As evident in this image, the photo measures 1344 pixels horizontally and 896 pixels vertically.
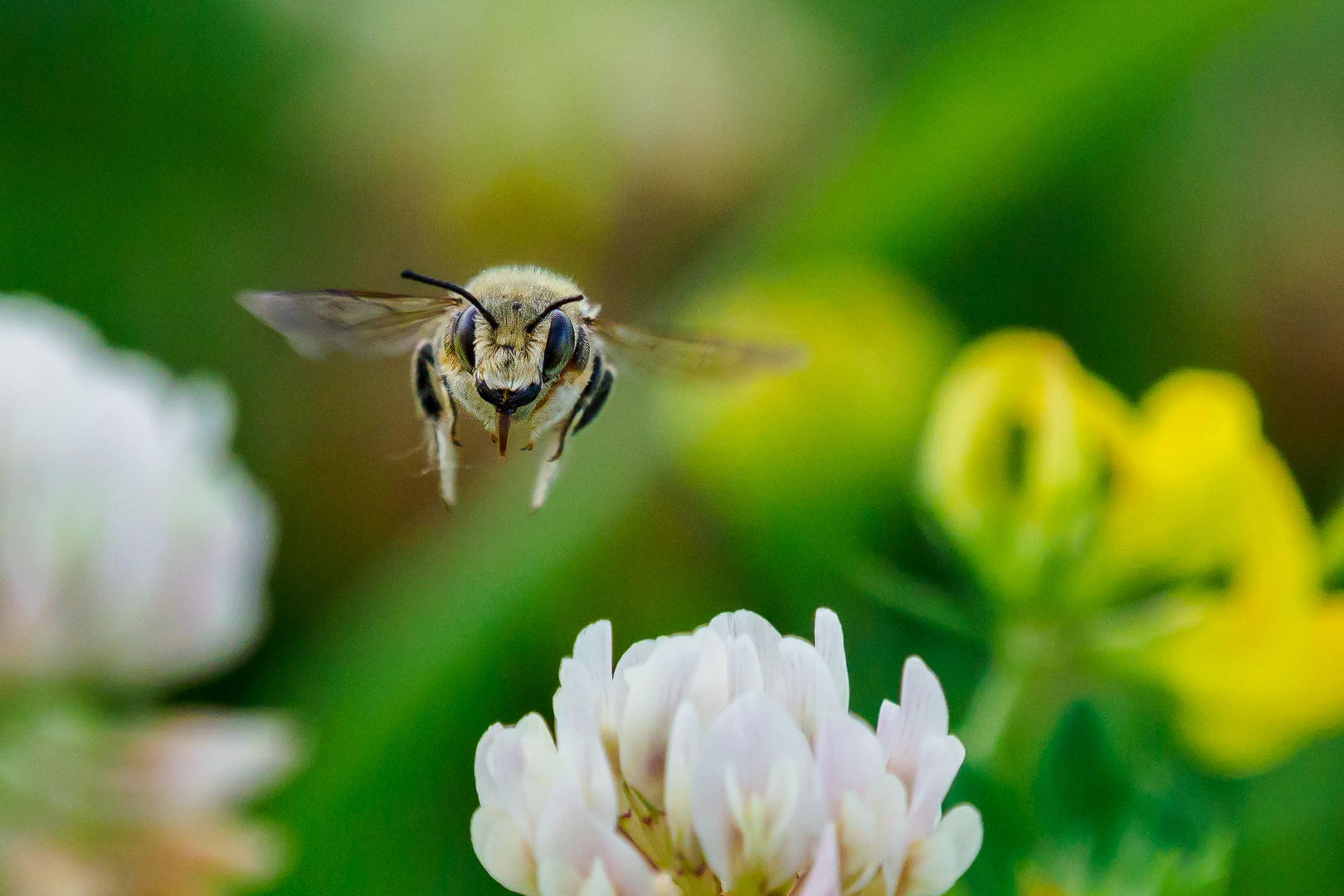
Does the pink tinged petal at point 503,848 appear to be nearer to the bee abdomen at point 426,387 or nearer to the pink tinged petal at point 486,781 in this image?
the pink tinged petal at point 486,781

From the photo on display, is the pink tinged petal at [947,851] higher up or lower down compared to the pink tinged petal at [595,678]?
lower down

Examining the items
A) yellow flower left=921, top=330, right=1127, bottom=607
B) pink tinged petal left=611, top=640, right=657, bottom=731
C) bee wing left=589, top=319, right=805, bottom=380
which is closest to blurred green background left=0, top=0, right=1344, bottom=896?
yellow flower left=921, top=330, right=1127, bottom=607

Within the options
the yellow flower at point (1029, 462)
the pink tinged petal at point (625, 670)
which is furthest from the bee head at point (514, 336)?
the yellow flower at point (1029, 462)

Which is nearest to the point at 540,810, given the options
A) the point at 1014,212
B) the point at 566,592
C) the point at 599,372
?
the point at 599,372

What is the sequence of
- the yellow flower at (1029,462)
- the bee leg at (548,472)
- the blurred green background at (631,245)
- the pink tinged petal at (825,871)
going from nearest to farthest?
the pink tinged petal at (825,871) < the bee leg at (548,472) < the yellow flower at (1029,462) < the blurred green background at (631,245)

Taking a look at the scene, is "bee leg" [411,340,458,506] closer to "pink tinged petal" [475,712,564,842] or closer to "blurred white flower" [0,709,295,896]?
"pink tinged petal" [475,712,564,842]

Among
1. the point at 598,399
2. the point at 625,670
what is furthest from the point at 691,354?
the point at 625,670

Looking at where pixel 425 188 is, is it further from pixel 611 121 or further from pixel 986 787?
pixel 986 787
